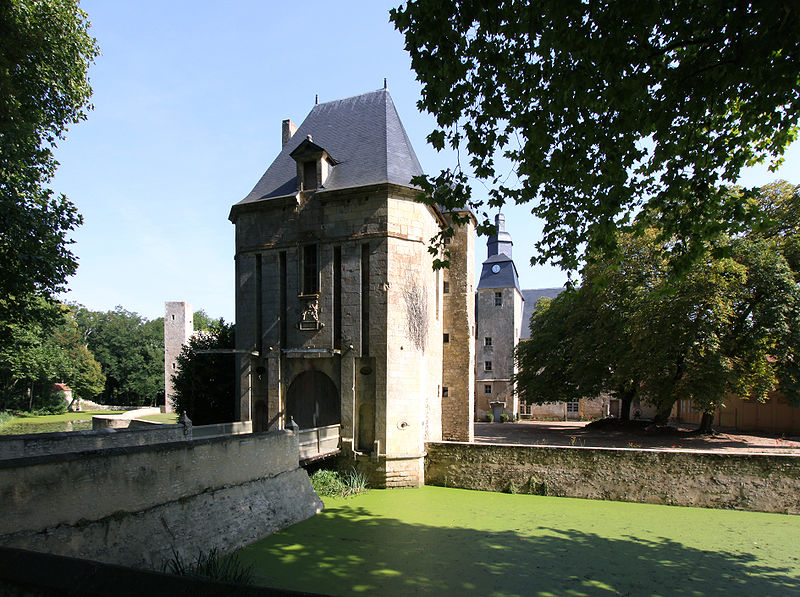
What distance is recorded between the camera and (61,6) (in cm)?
1432

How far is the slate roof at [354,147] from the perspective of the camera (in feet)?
50.6

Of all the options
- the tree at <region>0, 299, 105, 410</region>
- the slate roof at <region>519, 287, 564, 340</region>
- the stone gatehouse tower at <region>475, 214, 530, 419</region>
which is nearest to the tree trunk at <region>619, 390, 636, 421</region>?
the stone gatehouse tower at <region>475, 214, 530, 419</region>

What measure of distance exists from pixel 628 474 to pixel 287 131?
53.4 feet

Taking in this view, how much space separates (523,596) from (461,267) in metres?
12.6

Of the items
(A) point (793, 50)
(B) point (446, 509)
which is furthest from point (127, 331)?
(A) point (793, 50)

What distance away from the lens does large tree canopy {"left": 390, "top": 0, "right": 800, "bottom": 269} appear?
533 centimetres

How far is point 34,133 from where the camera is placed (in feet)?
46.2

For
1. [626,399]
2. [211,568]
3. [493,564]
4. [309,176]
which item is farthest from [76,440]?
[626,399]

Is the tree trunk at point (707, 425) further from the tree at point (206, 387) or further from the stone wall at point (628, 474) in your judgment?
the tree at point (206, 387)

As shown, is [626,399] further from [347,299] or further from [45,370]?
[45,370]

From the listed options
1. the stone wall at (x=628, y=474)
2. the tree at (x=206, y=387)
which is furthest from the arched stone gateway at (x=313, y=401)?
the tree at (x=206, y=387)

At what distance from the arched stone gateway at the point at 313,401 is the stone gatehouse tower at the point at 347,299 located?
0.04m

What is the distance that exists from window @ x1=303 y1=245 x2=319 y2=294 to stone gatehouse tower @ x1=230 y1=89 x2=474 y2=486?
0.03 meters

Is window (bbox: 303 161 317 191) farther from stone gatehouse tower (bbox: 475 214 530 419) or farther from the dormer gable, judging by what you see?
stone gatehouse tower (bbox: 475 214 530 419)
